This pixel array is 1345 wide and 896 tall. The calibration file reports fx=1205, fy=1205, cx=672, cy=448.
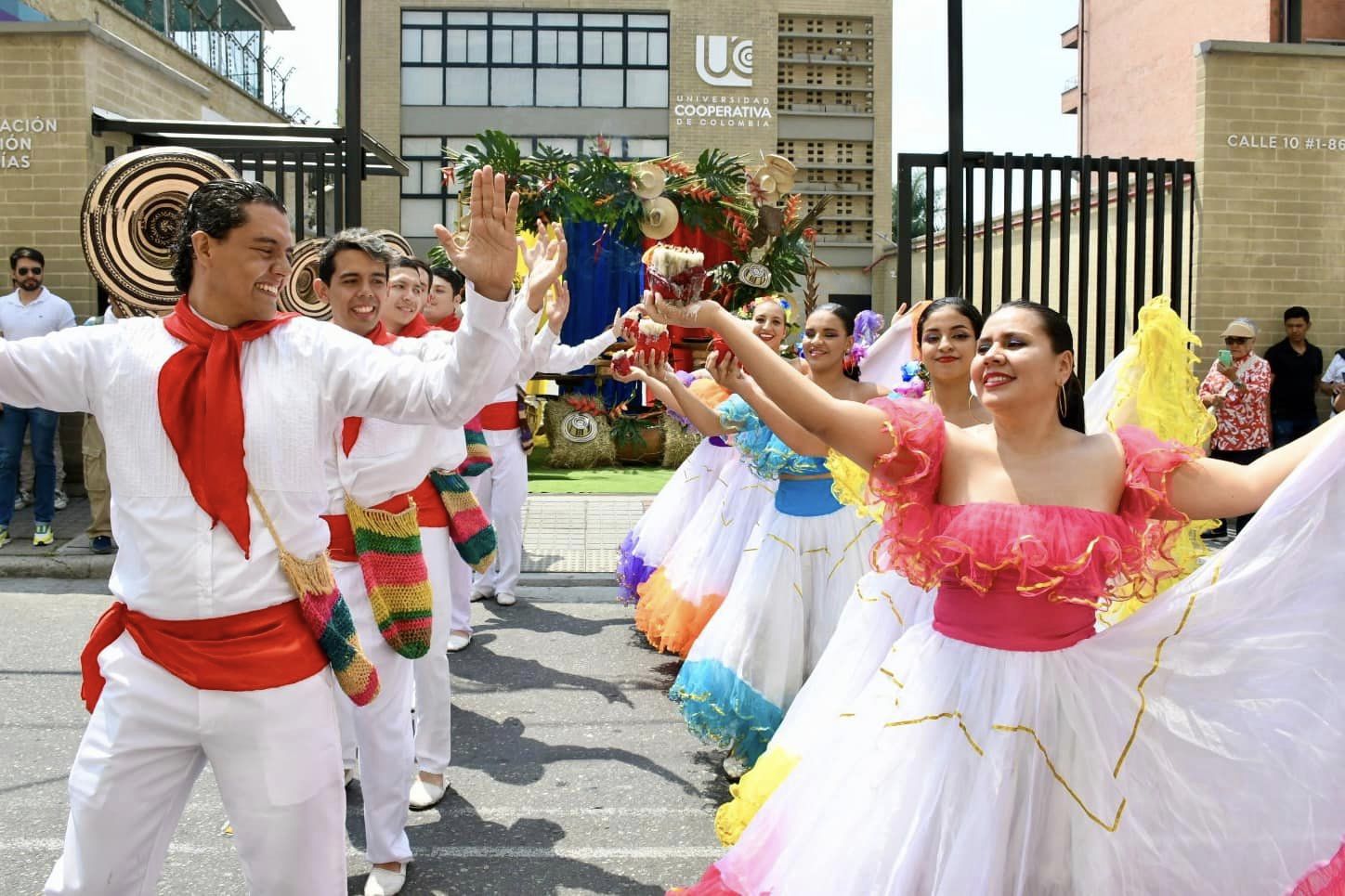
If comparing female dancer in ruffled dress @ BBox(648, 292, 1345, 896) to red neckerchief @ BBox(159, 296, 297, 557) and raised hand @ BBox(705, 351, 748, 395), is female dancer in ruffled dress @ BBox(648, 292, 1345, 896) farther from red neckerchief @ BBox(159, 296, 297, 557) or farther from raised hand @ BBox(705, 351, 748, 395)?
red neckerchief @ BBox(159, 296, 297, 557)

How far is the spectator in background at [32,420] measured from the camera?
350 inches

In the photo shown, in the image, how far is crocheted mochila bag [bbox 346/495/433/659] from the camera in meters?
3.86

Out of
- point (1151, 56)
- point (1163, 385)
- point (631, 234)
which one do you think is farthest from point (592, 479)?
point (1151, 56)

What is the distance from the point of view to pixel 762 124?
3431 centimetres

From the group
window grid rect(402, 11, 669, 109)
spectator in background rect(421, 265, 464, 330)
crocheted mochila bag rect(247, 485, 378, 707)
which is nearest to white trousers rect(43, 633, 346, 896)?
crocheted mochila bag rect(247, 485, 378, 707)

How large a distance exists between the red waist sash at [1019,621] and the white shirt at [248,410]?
4.22 ft

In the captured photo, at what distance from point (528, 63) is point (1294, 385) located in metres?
27.5

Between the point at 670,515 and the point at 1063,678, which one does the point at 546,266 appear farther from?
the point at 670,515

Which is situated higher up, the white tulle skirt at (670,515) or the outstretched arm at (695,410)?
the outstretched arm at (695,410)

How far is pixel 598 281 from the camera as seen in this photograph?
15.5 meters

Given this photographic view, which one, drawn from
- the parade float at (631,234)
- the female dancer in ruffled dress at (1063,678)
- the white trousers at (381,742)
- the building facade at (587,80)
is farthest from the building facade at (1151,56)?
the white trousers at (381,742)

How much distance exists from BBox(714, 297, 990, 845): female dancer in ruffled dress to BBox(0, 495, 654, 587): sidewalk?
15.7 feet

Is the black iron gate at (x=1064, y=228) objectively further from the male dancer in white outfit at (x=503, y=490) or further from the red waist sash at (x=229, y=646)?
the red waist sash at (x=229, y=646)

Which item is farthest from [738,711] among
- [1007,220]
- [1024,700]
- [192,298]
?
[1007,220]
